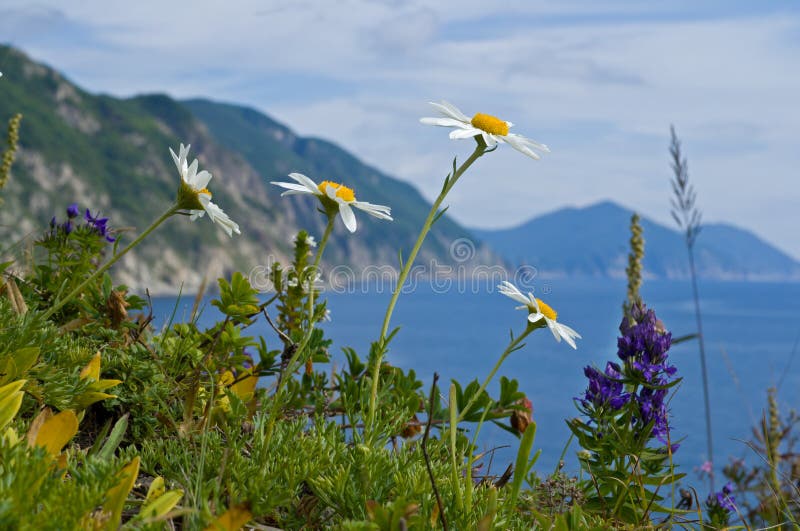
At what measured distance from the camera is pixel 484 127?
2.63 meters

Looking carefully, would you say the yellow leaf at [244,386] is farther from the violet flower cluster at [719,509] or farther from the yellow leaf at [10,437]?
the violet flower cluster at [719,509]

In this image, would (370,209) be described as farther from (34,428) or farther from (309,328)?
(34,428)

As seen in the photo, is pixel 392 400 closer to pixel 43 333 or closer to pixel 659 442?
pixel 659 442

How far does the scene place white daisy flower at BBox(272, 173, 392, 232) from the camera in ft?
8.02

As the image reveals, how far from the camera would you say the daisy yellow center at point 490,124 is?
263 cm

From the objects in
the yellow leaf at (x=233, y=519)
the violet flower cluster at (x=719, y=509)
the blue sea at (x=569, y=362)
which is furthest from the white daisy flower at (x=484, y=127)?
the blue sea at (x=569, y=362)

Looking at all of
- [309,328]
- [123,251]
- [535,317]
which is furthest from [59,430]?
[535,317]


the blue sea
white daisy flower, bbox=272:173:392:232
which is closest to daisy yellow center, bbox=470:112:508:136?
white daisy flower, bbox=272:173:392:232

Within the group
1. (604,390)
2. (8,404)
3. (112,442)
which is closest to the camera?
(8,404)

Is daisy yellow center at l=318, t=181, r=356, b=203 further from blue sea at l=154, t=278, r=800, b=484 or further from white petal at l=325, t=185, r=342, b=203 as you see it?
blue sea at l=154, t=278, r=800, b=484

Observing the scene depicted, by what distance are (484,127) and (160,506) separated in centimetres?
170

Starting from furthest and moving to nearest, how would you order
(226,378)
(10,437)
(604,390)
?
(226,378)
(604,390)
(10,437)

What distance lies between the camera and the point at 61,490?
1.91 m

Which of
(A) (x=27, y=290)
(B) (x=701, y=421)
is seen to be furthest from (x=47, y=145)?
(A) (x=27, y=290)
